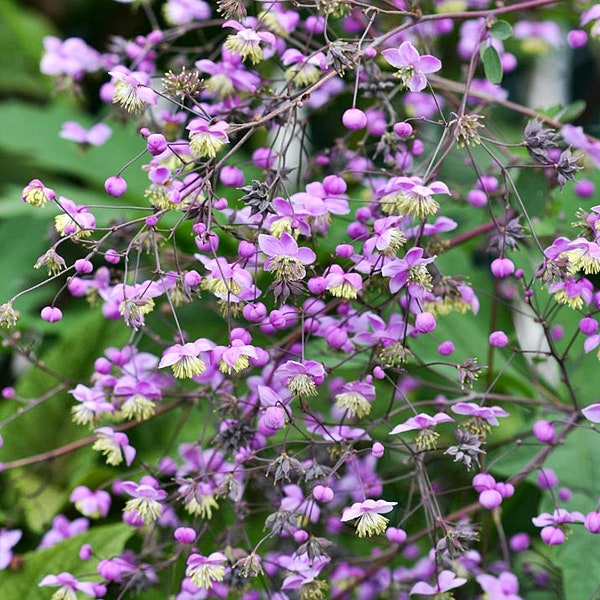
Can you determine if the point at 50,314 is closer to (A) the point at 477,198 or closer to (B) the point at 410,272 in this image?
(B) the point at 410,272

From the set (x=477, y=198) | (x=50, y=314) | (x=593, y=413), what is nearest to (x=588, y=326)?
(x=593, y=413)

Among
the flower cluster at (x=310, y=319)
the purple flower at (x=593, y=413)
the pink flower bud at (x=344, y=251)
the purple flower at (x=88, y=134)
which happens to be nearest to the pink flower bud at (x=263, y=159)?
the flower cluster at (x=310, y=319)

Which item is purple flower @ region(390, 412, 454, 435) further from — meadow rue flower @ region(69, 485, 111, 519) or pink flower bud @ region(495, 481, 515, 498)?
meadow rue flower @ region(69, 485, 111, 519)

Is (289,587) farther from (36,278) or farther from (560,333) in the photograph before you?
(36,278)

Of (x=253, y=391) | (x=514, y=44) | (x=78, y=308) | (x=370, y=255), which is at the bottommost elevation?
(x=78, y=308)

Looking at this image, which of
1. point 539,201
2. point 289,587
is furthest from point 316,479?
point 539,201

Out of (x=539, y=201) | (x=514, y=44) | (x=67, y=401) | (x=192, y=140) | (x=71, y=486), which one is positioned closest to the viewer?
(x=192, y=140)
